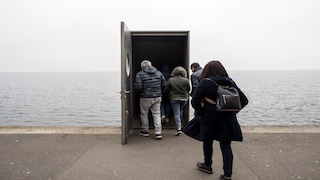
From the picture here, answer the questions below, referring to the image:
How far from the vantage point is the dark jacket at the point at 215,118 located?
3.96 m

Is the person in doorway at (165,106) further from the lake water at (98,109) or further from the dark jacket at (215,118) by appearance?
the dark jacket at (215,118)

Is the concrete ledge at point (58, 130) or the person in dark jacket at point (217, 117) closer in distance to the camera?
the person in dark jacket at point (217, 117)

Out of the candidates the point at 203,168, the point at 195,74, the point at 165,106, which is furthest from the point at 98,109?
the point at 203,168

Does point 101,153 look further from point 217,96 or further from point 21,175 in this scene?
point 217,96

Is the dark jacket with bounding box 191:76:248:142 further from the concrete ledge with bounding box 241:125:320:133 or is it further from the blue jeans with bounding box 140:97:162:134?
the concrete ledge with bounding box 241:125:320:133

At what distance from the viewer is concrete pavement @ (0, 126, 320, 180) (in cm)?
442

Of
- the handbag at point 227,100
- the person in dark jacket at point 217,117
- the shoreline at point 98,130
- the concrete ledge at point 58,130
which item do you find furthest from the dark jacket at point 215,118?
the concrete ledge at point 58,130

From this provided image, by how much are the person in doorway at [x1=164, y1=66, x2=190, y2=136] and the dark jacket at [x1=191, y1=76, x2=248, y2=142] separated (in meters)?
2.48

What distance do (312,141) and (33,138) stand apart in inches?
220

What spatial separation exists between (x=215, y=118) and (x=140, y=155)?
1768 millimetres

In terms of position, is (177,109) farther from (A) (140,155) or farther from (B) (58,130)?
(B) (58,130)

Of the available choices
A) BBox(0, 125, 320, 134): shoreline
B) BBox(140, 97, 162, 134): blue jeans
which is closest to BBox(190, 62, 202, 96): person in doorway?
BBox(140, 97, 162, 134): blue jeans

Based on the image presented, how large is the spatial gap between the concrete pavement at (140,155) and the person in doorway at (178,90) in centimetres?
45

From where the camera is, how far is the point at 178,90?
21.6ft
